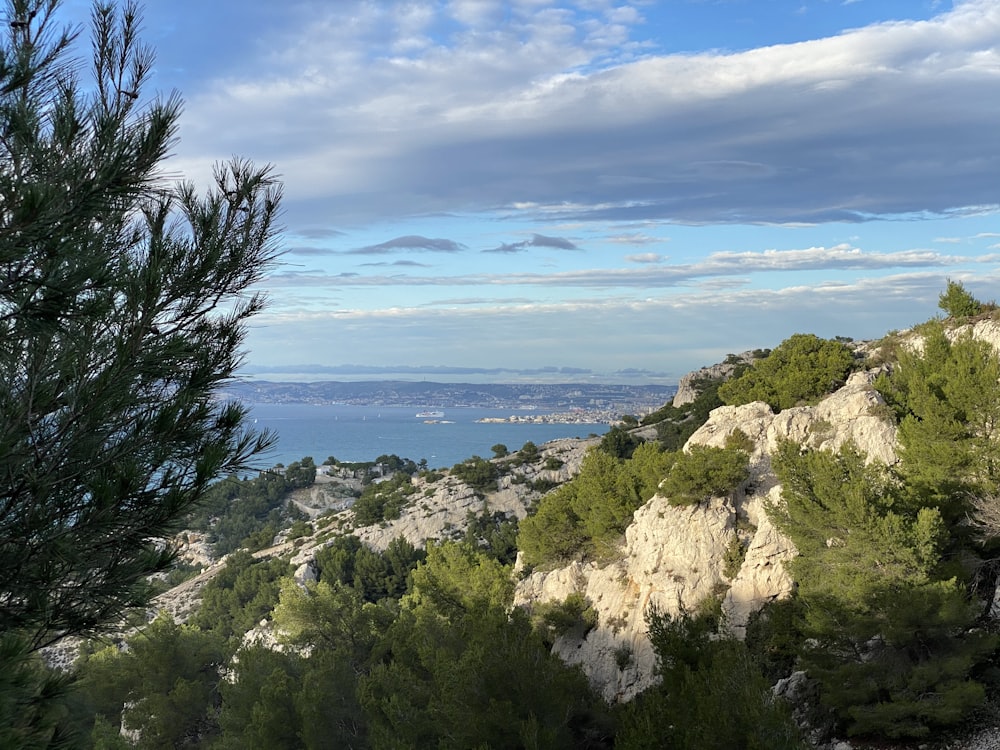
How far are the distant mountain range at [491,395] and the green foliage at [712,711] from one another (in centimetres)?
12494

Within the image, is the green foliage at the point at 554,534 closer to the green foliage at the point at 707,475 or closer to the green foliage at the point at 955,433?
the green foliage at the point at 707,475

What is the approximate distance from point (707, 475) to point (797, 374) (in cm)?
600

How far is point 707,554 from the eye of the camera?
16984mm

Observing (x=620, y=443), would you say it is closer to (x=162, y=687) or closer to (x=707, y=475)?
(x=707, y=475)

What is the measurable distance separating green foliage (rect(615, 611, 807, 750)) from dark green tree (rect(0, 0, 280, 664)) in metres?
6.16

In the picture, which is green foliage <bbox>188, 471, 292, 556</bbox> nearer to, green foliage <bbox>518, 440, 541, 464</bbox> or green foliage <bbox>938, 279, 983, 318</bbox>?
green foliage <bbox>518, 440, 541, 464</bbox>

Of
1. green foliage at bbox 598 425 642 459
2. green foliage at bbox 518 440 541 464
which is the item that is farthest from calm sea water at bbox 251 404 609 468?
green foliage at bbox 598 425 642 459

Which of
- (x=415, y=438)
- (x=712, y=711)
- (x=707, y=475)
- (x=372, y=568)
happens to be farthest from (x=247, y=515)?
(x=415, y=438)

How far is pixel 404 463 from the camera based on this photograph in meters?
68.4

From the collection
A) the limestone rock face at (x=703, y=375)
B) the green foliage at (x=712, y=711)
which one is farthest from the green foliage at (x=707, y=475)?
the limestone rock face at (x=703, y=375)

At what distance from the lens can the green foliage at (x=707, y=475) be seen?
17328mm

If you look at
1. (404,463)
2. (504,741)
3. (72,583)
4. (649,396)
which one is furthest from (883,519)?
(649,396)

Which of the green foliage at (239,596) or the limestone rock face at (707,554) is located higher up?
the limestone rock face at (707,554)

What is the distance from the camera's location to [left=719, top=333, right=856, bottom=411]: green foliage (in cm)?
2130
